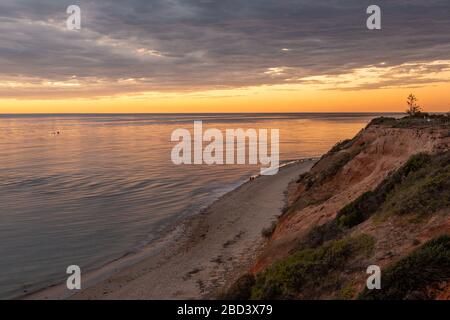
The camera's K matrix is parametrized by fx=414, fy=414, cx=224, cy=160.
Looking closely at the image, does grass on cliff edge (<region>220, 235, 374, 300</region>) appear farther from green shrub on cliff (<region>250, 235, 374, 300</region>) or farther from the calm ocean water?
the calm ocean water

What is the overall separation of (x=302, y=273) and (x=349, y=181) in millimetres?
14694

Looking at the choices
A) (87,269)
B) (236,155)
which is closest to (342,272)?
(87,269)

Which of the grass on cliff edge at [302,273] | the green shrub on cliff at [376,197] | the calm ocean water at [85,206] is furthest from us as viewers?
the calm ocean water at [85,206]

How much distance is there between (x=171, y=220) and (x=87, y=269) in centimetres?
857

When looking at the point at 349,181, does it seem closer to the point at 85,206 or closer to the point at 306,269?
the point at 306,269

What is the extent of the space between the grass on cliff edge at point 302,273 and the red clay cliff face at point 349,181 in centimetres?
269

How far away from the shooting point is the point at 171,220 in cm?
2736

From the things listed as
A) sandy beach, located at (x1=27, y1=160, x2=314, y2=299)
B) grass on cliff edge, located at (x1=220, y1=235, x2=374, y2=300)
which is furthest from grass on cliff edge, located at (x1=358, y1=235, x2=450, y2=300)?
sandy beach, located at (x1=27, y1=160, x2=314, y2=299)

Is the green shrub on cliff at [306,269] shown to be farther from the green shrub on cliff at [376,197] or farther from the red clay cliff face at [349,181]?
the red clay cliff face at [349,181]

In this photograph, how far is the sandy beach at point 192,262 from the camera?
1596 cm

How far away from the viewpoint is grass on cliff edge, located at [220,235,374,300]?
10414 millimetres

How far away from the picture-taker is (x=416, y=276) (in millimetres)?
8594

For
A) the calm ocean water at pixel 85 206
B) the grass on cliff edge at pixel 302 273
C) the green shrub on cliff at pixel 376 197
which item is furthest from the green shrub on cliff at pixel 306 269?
the calm ocean water at pixel 85 206
